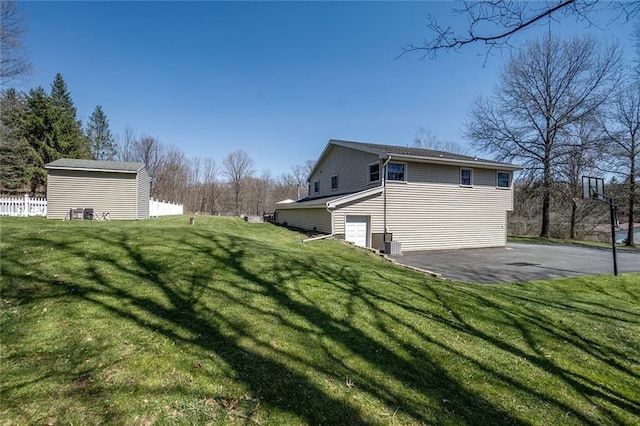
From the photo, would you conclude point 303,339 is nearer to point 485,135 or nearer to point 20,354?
point 20,354

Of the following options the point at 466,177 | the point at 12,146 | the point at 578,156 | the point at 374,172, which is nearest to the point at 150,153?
the point at 12,146

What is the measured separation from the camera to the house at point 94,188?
52.4ft

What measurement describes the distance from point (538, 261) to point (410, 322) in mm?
12271

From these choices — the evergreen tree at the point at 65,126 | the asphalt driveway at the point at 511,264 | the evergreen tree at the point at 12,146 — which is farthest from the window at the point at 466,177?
the evergreen tree at the point at 65,126

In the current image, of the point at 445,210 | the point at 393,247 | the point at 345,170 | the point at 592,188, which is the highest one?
the point at 345,170

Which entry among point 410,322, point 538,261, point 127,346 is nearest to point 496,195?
point 538,261

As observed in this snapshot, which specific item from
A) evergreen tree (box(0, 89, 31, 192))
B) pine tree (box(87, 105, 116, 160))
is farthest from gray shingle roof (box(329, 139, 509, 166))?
pine tree (box(87, 105, 116, 160))

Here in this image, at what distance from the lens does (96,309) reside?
3.78 m

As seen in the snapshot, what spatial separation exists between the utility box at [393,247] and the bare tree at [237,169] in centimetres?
3800

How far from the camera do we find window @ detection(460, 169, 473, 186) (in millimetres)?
17078

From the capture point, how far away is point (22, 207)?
55.6 ft

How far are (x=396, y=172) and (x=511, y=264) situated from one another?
6.57m

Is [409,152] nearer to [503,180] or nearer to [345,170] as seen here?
[345,170]

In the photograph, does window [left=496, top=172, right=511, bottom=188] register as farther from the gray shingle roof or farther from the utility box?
the utility box
